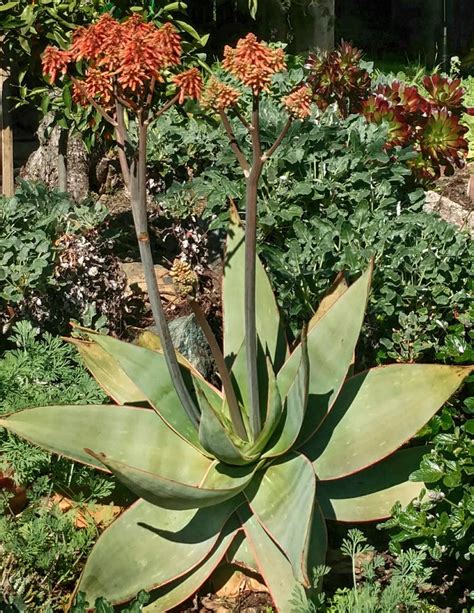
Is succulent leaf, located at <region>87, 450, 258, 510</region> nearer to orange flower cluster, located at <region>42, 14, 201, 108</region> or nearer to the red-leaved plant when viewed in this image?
orange flower cluster, located at <region>42, 14, 201, 108</region>

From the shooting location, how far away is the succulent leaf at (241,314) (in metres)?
3.43

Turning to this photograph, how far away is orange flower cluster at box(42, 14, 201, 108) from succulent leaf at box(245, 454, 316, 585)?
125 centimetres

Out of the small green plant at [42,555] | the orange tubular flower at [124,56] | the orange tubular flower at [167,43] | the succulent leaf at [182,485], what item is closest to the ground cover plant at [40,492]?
the small green plant at [42,555]

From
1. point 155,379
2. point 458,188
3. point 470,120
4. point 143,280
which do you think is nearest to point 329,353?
point 155,379

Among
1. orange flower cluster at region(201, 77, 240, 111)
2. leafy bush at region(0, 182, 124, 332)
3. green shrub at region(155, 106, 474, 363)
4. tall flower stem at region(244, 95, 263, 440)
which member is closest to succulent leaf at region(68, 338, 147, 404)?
tall flower stem at region(244, 95, 263, 440)

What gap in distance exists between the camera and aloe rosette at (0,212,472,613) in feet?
9.59

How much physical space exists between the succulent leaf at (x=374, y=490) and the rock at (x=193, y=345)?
1072mm

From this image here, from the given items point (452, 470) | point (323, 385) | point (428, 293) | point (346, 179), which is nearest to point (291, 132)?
point (346, 179)

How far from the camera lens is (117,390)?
341cm

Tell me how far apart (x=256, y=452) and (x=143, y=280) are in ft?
6.74

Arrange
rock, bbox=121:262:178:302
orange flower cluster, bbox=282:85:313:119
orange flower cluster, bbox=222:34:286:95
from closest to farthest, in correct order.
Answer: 1. orange flower cluster, bbox=222:34:286:95
2. orange flower cluster, bbox=282:85:313:119
3. rock, bbox=121:262:178:302

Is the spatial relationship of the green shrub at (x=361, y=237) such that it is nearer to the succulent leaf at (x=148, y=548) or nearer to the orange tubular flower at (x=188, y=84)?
the succulent leaf at (x=148, y=548)

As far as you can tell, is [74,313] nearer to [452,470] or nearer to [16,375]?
[16,375]

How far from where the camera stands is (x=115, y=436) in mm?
3174
